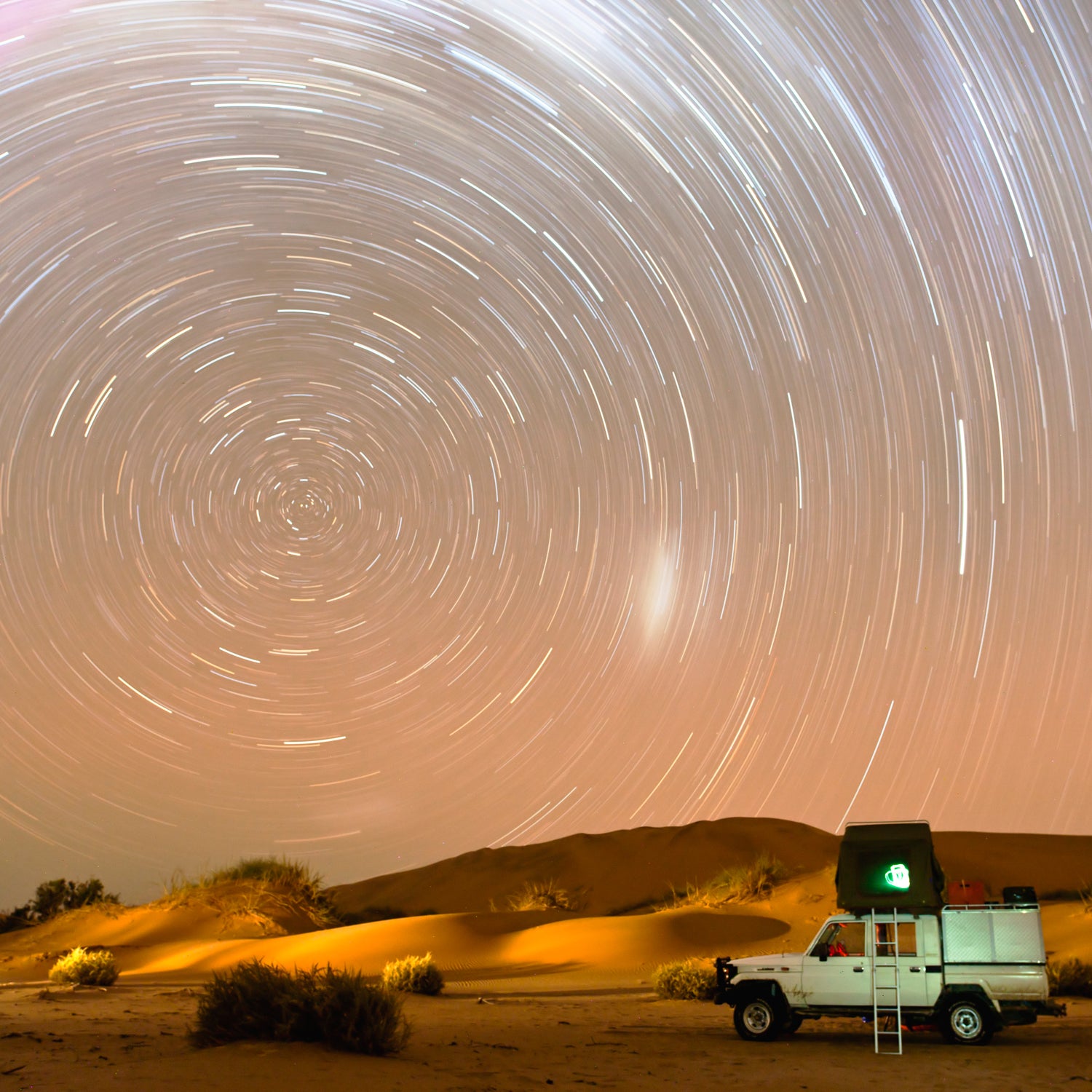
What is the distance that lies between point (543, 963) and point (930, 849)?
13729mm

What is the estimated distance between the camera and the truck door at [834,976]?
12.9m

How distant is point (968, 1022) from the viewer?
12.8 m

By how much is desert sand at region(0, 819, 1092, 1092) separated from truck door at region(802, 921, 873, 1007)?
59 centimetres

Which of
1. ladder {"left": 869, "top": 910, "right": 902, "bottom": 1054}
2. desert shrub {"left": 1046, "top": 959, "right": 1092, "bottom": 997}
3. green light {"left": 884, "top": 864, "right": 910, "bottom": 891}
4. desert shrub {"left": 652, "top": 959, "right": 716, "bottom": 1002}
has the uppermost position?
green light {"left": 884, "top": 864, "right": 910, "bottom": 891}

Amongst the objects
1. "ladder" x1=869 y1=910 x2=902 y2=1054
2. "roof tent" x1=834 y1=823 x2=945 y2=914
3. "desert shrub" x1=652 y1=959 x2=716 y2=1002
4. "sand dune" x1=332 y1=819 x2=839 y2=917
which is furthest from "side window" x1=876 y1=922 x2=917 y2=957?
"sand dune" x1=332 y1=819 x2=839 y2=917

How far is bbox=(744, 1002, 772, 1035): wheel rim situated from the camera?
13.3 meters

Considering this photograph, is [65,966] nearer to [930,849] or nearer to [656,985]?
[656,985]

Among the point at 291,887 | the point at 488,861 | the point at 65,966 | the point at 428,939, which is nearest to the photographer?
the point at 65,966

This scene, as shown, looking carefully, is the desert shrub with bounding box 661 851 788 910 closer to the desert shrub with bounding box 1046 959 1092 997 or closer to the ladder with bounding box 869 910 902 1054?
the desert shrub with bounding box 1046 959 1092 997

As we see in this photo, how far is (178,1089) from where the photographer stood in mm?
7848

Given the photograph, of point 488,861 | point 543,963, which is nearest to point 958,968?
point 543,963

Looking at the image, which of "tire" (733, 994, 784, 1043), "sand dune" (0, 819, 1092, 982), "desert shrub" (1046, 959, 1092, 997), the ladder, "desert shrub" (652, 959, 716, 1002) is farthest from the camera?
"sand dune" (0, 819, 1092, 982)

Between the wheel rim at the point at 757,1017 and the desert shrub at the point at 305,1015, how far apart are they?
16.0 feet

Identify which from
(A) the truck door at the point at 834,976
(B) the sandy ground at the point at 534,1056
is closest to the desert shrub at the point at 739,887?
(B) the sandy ground at the point at 534,1056
